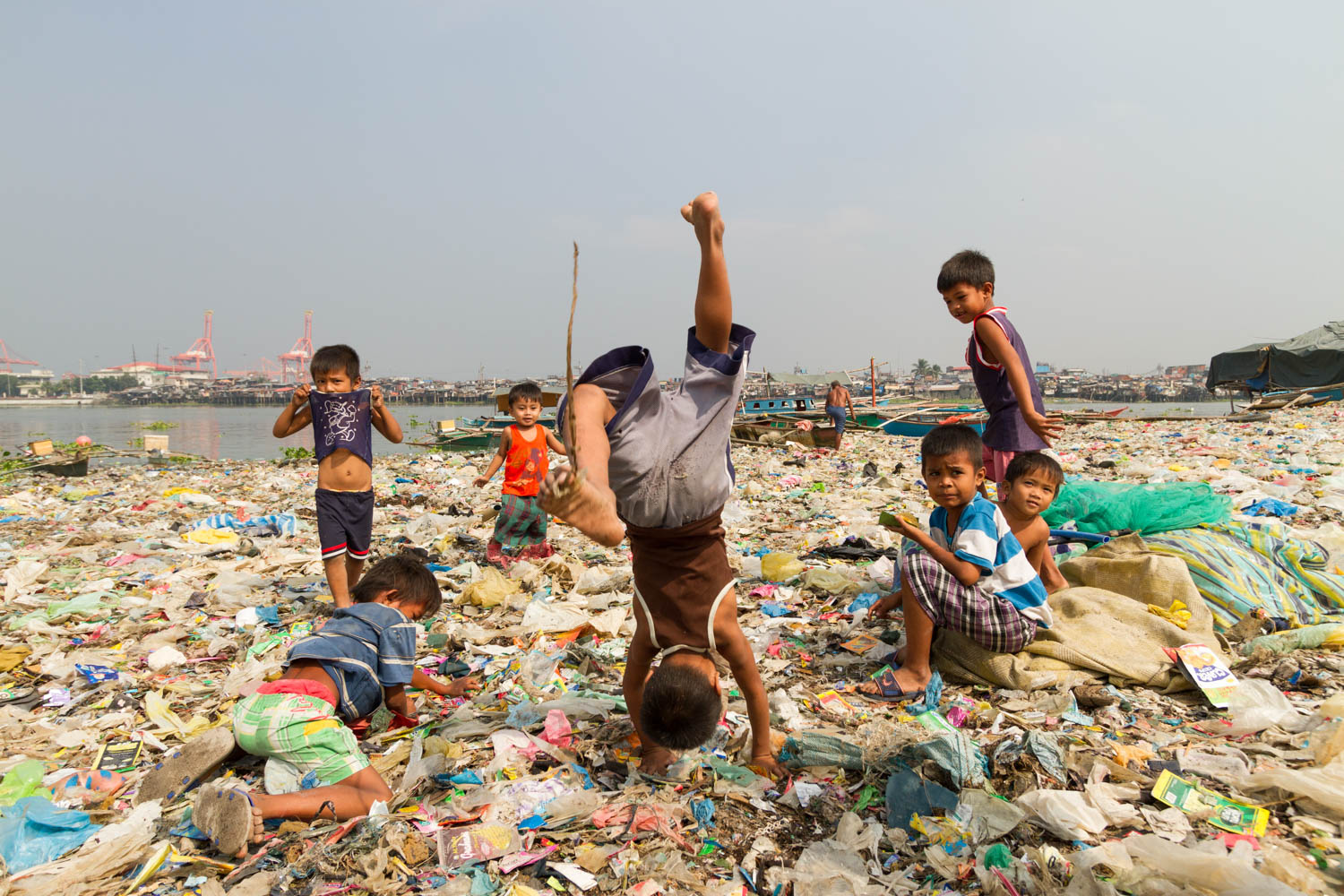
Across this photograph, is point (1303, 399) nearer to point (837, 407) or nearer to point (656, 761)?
point (837, 407)

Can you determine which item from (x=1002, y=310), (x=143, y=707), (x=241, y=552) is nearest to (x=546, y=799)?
(x=143, y=707)

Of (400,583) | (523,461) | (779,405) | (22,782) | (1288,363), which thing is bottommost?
(22,782)

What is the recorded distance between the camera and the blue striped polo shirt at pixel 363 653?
7.41 ft

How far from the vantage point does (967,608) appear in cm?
255

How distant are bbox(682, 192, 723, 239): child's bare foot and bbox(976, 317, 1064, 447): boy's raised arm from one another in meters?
1.64

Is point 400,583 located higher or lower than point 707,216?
lower

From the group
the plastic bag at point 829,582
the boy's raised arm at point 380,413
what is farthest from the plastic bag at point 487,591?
the plastic bag at point 829,582

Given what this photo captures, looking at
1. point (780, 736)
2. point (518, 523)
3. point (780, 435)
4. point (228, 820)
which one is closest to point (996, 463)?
point (780, 736)

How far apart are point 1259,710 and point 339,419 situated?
13.3 ft

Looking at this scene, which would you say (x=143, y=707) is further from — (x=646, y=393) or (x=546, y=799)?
(x=646, y=393)

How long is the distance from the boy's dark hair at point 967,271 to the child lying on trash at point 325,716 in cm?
240


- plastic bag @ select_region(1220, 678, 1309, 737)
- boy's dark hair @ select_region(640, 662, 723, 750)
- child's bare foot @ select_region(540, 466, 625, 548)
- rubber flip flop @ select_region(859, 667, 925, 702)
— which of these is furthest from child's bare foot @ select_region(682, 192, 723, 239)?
plastic bag @ select_region(1220, 678, 1309, 737)

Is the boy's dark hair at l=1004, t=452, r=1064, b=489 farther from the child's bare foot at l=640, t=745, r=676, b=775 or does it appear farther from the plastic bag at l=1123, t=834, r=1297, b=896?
the child's bare foot at l=640, t=745, r=676, b=775

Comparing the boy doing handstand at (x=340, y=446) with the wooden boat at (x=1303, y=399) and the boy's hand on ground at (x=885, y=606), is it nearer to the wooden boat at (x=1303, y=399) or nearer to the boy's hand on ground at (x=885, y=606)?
the boy's hand on ground at (x=885, y=606)
